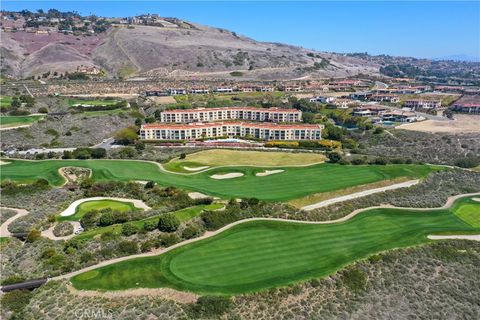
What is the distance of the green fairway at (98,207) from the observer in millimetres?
47219

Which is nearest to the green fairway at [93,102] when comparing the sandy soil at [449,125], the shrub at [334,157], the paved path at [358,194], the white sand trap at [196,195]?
the white sand trap at [196,195]

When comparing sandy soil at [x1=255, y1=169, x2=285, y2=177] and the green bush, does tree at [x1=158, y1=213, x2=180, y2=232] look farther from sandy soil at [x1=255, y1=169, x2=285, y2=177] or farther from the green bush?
sandy soil at [x1=255, y1=169, x2=285, y2=177]

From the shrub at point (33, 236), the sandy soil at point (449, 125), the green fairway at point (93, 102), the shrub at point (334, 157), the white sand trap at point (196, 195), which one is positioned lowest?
the shrub at point (33, 236)

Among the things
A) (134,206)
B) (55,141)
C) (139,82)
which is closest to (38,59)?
(139,82)

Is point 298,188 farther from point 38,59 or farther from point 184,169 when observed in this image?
point 38,59

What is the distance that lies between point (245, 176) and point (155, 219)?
76.4 ft

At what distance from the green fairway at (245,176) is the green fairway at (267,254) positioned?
374 inches

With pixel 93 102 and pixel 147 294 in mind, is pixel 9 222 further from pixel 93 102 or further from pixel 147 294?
pixel 93 102

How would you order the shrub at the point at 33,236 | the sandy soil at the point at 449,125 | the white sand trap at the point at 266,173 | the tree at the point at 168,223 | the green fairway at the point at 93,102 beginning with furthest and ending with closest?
the green fairway at the point at 93,102 → the sandy soil at the point at 449,125 → the white sand trap at the point at 266,173 → the tree at the point at 168,223 → the shrub at the point at 33,236

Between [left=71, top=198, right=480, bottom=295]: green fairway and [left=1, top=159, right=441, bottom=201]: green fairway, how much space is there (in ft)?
31.2

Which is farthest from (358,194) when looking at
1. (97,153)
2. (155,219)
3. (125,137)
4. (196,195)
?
(125,137)

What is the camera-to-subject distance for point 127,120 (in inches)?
4067

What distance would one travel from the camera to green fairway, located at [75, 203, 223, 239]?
41.5 metres

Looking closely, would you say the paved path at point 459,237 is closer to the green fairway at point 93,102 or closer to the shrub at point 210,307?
the shrub at point 210,307
